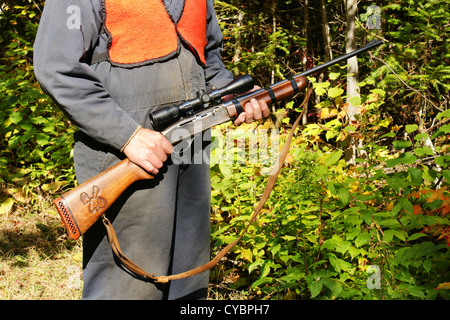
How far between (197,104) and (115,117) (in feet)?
1.59

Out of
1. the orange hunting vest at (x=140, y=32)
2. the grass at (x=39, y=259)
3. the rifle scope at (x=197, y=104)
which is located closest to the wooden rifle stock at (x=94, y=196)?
the rifle scope at (x=197, y=104)

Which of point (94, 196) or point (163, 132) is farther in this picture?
point (163, 132)

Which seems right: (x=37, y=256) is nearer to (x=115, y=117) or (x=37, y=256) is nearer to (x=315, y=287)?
(x=115, y=117)

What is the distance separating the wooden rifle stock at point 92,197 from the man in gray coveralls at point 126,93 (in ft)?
0.28

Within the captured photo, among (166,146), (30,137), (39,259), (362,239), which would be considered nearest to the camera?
(166,146)

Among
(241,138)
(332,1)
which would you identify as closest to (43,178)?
(241,138)

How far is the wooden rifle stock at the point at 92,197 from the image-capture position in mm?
1818

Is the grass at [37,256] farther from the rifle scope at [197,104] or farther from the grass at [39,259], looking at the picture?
the rifle scope at [197,104]

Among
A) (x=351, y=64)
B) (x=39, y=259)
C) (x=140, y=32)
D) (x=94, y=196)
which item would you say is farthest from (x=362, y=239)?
(x=39, y=259)

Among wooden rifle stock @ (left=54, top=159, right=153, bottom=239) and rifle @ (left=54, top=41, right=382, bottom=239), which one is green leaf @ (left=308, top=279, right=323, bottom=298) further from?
wooden rifle stock @ (left=54, top=159, right=153, bottom=239)

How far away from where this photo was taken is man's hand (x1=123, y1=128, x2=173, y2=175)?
6.07 ft

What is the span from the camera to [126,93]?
1887 mm

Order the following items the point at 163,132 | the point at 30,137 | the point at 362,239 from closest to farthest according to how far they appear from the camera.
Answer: the point at 163,132 < the point at 362,239 < the point at 30,137
